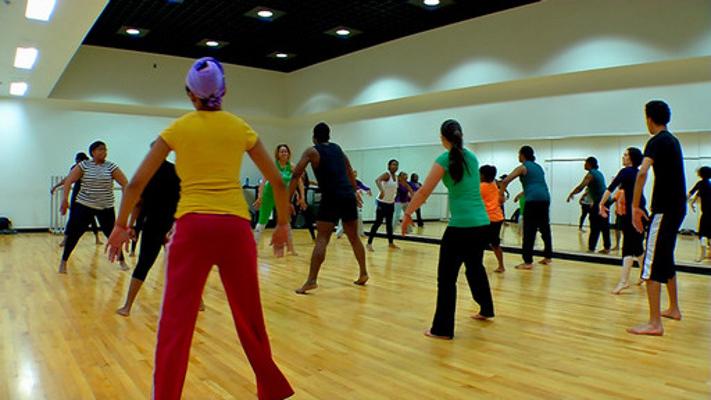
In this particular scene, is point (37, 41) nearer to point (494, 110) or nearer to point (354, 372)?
point (354, 372)

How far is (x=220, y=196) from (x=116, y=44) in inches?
438

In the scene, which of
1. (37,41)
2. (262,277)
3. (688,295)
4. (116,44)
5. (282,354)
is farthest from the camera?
(116,44)

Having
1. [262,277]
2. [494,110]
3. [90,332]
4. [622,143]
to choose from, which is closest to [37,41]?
[262,277]

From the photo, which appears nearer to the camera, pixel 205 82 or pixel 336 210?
pixel 205 82

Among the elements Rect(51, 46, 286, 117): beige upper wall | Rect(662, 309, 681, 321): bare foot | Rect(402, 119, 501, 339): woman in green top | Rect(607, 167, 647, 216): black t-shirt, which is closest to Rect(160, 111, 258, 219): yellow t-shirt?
Rect(402, 119, 501, 339): woman in green top

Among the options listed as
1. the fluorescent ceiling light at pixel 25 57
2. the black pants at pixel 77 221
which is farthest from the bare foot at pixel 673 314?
the fluorescent ceiling light at pixel 25 57

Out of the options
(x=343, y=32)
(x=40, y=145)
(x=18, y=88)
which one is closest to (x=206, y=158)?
(x=343, y=32)

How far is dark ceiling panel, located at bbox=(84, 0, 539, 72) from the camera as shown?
8898 mm

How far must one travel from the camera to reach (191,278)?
2041 millimetres

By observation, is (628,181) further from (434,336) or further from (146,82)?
(146,82)

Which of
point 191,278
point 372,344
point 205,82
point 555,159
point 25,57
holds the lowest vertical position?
point 372,344

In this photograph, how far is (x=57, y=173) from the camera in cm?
1188

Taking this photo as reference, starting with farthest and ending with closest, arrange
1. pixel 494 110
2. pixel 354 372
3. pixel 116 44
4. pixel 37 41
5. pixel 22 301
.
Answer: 1. pixel 116 44
2. pixel 494 110
3. pixel 37 41
4. pixel 22 301
5. pixel 354 372

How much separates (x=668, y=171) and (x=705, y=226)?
4.47m
